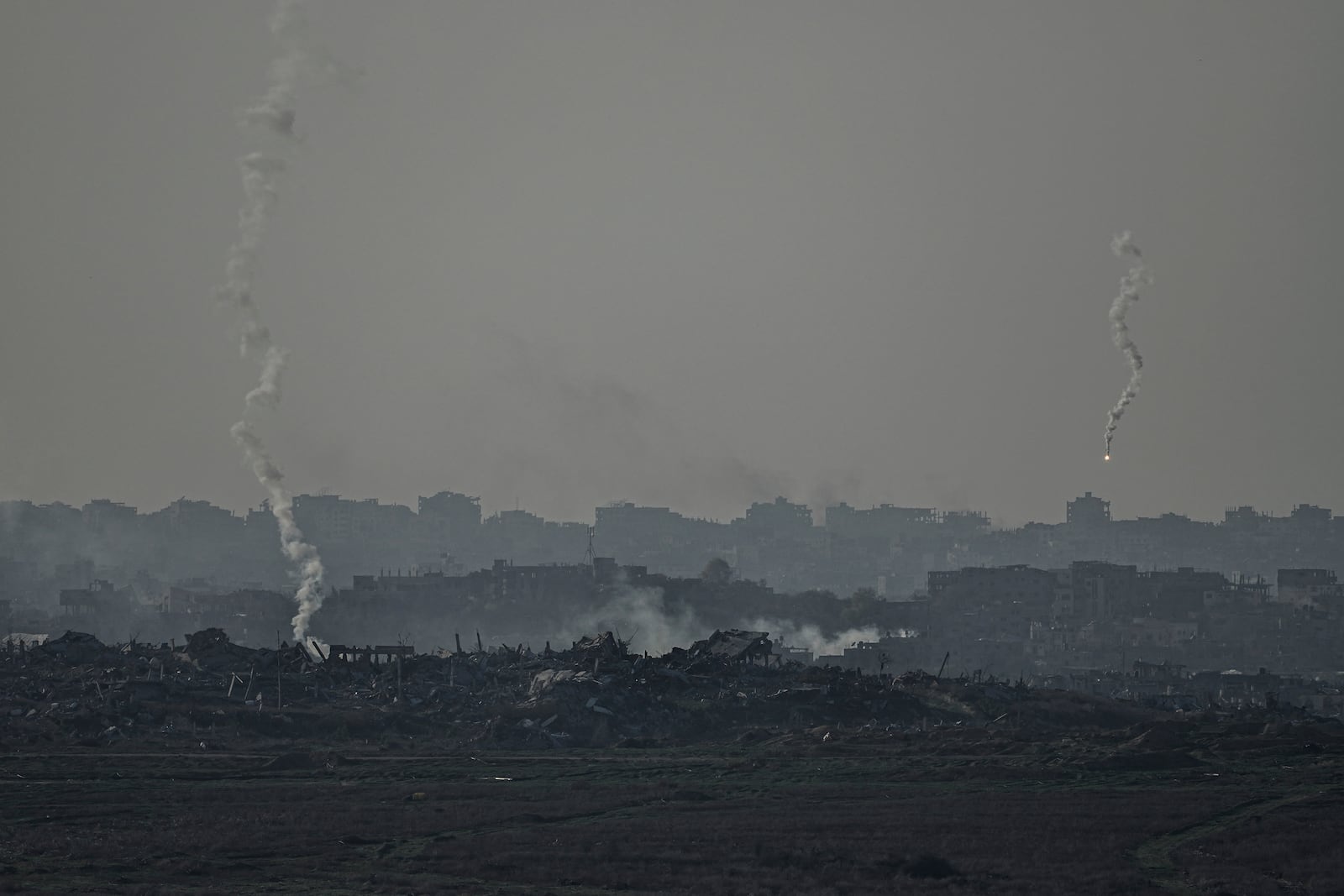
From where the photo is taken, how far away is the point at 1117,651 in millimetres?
129250

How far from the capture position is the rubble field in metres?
34.7

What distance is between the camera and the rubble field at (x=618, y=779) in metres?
34.7

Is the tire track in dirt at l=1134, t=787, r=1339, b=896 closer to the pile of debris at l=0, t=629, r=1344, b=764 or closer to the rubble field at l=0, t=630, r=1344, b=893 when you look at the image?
the rubble field at l=0, t=630, r=1344, b=893

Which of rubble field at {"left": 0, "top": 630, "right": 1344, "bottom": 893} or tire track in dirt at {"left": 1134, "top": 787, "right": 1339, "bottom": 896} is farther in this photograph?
rubble field at {"left": 0, "top": 630, "right": 1344, "bottom": 893}

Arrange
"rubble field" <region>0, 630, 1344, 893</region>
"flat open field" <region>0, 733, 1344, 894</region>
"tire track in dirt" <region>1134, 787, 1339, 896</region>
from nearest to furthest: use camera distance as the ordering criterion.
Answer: "flat open field" <region>0, 733, 1344, 894</region> → "tire track in dirt" <region>1134, 787, 1339, 896</region> → "rubble field" <region>0, 630, 1344, 893</region>

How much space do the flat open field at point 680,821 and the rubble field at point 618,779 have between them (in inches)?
4.7

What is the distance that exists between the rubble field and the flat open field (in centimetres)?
12

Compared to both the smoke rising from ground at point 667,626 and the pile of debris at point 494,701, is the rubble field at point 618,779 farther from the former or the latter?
the smoke rising from ground at point 667,626

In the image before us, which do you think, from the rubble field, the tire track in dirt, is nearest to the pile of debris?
the rubble field

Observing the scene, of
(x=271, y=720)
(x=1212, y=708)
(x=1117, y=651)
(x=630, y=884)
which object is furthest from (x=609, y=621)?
(x=630, y=884)

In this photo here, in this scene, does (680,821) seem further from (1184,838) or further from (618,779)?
(1184,838)

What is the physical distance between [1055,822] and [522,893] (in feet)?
42.4

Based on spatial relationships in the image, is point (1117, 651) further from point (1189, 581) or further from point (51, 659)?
point (51, 659)

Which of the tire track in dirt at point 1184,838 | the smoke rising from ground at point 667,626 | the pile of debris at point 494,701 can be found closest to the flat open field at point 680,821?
the tire track in dirt at point 1184,838
